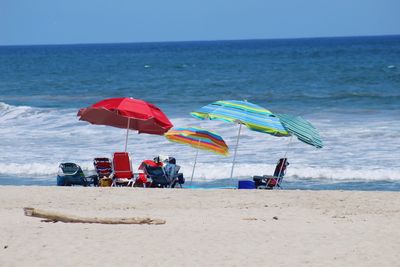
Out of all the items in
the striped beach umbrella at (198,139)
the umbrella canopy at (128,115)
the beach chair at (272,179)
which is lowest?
the beach chair at (272,179)


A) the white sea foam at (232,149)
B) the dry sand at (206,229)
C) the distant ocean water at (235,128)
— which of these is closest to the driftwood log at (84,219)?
the dry sand at (206,229)

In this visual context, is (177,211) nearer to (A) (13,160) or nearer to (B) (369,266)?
(B) (369,266)

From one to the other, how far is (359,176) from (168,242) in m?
7.84

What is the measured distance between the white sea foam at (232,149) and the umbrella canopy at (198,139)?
8.66ft

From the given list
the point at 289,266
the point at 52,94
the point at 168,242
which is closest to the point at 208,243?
the point at 168,242

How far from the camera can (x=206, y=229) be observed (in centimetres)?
918

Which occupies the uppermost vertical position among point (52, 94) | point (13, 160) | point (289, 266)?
point (52, 94)

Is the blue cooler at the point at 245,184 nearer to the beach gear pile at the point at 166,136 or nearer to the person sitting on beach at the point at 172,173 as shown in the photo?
the beach gear pile at the point at 166,136

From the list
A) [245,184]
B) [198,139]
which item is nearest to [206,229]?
[245,184]

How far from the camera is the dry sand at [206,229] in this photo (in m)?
7.96

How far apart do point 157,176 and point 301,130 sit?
245cm

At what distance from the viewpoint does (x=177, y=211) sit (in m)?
10.5

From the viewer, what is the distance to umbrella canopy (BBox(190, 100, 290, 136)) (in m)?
12.3

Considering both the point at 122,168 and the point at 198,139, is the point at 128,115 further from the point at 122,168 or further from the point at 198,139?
the point at 198,139
